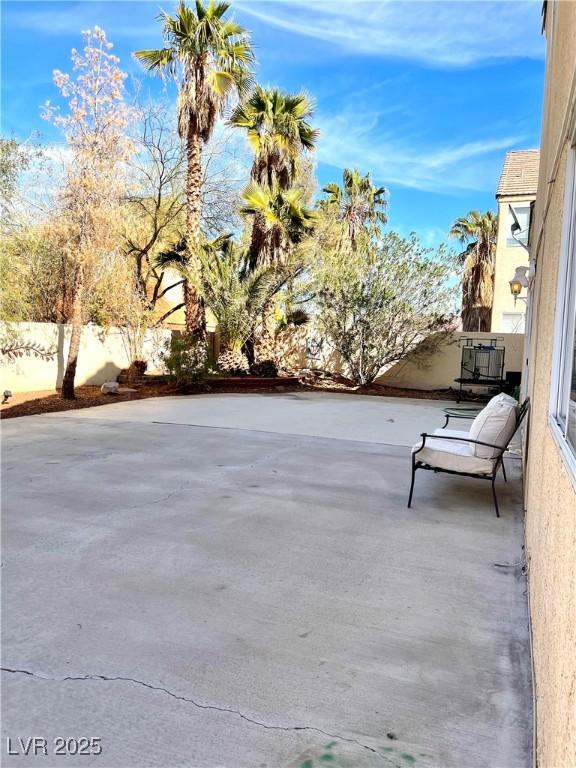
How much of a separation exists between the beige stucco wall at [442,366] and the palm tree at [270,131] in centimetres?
516

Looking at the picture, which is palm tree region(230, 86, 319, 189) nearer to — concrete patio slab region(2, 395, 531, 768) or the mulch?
the mulch

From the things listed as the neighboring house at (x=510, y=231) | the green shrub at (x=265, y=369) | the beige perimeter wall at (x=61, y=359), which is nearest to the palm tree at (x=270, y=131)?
the green shrub at (x=265, y=369)

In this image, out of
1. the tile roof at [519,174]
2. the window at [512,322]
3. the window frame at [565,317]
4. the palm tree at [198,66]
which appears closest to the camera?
the window frame at [565,317]

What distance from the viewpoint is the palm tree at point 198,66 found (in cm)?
1365

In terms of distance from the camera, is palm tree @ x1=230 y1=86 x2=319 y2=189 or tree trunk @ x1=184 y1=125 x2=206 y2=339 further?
palm tree @ x1=230 y1=86 x2=319 y2=189

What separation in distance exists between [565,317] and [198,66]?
14110 millimetres

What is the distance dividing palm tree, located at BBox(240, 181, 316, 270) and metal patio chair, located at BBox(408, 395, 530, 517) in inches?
433

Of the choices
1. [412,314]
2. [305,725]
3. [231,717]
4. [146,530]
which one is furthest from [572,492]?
[412,314]

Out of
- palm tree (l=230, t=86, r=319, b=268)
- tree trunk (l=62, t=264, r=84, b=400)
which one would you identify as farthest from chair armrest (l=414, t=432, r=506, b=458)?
palm tree (l=230, t=86, r=319, b=268)

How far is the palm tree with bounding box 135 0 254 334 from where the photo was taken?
1365 cm

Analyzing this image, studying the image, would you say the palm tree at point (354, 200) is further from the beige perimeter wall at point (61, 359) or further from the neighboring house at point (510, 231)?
the beige perimeter wall at point (61, 359)

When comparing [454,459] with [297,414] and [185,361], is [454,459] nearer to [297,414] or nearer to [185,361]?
[297,414]

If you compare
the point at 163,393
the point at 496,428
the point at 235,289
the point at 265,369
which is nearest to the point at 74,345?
the point at 163,393

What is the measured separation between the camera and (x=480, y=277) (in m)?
23.7
